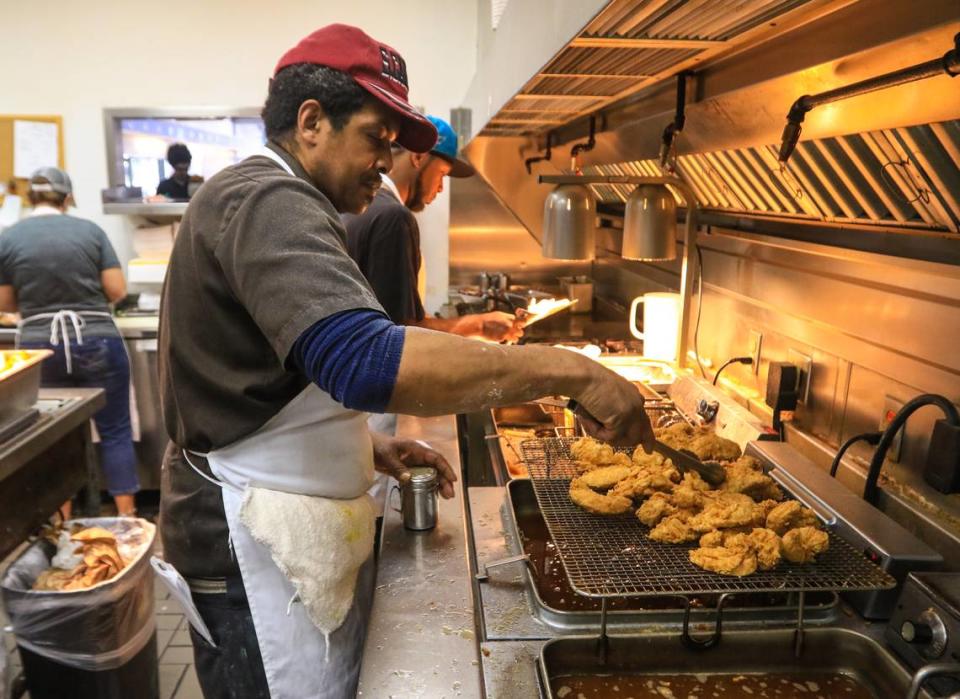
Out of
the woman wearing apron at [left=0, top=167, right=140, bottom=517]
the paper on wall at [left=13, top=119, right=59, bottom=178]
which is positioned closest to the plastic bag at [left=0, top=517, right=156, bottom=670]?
the woman wearing apron at [left=0, top=167, right=140, bottom=517]

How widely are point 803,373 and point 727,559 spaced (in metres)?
0.93

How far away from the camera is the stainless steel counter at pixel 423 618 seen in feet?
3.46

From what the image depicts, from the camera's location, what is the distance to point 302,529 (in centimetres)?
128

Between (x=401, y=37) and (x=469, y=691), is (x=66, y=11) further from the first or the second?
(x=469, y=691)

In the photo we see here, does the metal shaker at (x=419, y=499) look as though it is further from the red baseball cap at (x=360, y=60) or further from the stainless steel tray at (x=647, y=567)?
the red baseball cap at (x=360, y=60)

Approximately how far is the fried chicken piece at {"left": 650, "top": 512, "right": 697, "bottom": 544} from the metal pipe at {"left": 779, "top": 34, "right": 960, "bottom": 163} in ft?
2.68

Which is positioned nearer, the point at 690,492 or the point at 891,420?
the point at 690,492

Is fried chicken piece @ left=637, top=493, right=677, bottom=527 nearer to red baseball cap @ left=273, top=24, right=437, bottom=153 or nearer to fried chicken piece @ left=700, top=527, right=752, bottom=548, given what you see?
fried chicken piece @ left=700, top=527, right=752, bottom=548

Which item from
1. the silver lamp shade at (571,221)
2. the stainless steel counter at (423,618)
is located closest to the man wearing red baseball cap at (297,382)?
the stainless steel counter at (423,618)

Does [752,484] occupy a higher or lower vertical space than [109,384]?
higher

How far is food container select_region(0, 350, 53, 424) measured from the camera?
2160 millimetres

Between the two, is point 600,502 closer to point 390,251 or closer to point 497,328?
point 390,251

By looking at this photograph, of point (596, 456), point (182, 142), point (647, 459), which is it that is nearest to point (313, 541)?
point (596, 456)

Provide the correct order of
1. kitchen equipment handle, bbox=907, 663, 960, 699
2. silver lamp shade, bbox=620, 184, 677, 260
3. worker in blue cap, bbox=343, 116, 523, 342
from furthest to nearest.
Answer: worker in blue cap, bbox=343, 116, 523, 342 → silver lamp shade, bbox=620, 184, 677, 260 → kitchen equipment handle, bbox=907, 663, 960, 699
